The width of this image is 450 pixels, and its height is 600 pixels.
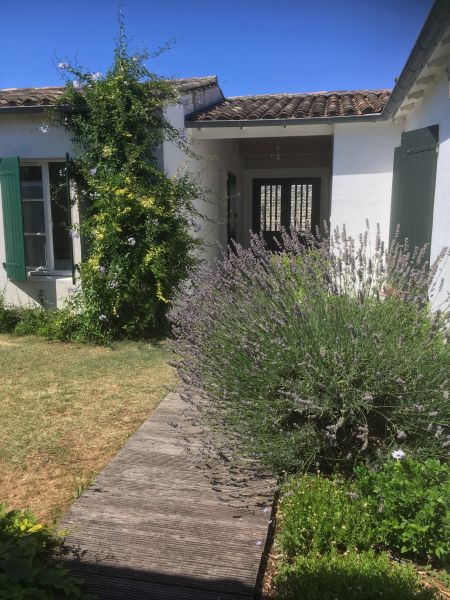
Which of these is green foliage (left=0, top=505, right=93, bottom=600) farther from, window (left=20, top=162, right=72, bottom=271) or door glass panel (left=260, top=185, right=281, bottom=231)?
door glass panel (left=260, top=185, right=281, bottom=231)

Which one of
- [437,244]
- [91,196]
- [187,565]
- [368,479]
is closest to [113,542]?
[187,565]

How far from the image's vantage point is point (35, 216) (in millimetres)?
7949

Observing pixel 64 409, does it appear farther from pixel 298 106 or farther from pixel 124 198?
pixel 298 106

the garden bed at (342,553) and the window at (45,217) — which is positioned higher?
the window at (45,217)

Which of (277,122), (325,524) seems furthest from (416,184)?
(325,524)

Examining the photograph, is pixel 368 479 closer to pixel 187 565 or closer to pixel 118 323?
pixel 187 565

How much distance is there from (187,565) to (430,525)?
3.80 feet

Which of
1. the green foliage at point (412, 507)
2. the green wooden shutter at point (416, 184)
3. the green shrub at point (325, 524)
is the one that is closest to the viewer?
the green foliage at point (412, 507)

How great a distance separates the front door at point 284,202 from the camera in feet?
46.4

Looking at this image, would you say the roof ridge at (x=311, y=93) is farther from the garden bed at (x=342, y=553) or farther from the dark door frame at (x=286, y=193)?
the garden bed at (x=342, y=553)

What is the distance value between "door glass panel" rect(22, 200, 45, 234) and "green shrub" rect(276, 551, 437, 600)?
22.3 ft

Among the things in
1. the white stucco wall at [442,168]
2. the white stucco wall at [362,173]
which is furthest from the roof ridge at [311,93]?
the white stucco wall at [442,168]

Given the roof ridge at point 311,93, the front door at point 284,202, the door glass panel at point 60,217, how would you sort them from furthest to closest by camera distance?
the front door at point 284,202 < the roof ridge at point 311,93 < the door glass panel at point 60,217

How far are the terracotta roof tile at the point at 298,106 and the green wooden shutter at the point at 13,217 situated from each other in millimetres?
2991
